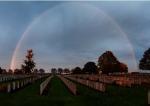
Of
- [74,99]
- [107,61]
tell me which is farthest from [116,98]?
[107,61]

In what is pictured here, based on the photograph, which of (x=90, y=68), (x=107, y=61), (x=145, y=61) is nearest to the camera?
(x=145, y=61)

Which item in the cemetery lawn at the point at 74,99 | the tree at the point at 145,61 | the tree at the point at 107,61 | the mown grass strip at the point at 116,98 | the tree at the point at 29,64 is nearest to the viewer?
the cemetery lawn at the point at 74,99

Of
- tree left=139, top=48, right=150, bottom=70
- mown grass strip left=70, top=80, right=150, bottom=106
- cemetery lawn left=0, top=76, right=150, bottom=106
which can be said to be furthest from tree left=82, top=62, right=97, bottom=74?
cemetery lawn left=0, top=76, right=150, bottom=106

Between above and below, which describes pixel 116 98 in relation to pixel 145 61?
below

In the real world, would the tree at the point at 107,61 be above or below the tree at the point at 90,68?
above

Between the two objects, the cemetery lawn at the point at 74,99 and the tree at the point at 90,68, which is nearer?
the cemetery lawn at the point at 74,99

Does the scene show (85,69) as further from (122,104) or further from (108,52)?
(122,104)

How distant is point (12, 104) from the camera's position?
40.0 ft

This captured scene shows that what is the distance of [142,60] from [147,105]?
7353 cm

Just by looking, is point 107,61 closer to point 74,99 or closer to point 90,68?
point 90,68

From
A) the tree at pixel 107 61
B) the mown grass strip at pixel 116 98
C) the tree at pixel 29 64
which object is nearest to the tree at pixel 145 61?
the tree at pixel 107 61

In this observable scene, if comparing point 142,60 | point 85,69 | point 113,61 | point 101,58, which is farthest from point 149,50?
point 85,69

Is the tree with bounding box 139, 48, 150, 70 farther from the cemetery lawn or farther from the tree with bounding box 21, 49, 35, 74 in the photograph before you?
the cemetery lawn

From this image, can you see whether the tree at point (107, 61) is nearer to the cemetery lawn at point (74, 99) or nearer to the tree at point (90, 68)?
the tree at point (90, 68)
